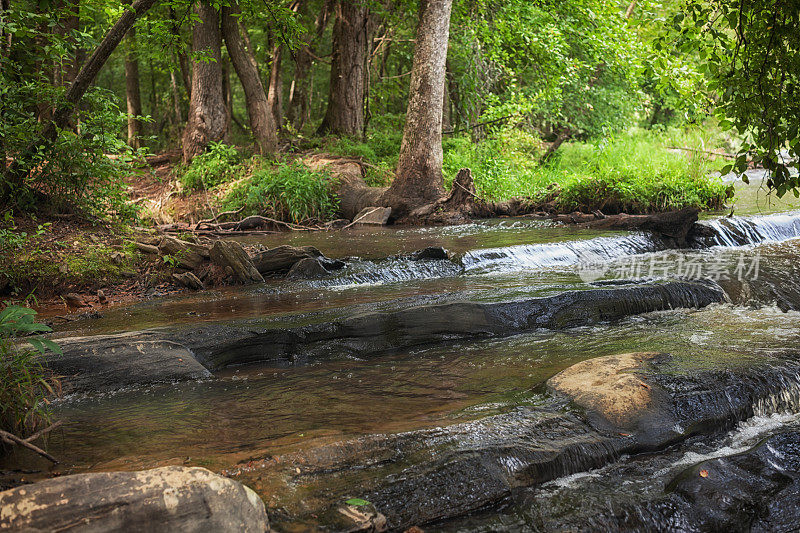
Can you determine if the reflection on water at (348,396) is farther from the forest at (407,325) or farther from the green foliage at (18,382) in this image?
the green foliage at (18,382)

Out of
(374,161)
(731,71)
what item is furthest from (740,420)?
(374,161)

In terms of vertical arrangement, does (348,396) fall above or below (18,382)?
below

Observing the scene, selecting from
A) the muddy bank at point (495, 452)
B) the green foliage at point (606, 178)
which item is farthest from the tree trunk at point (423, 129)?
the muddy bank at point (495, 452)

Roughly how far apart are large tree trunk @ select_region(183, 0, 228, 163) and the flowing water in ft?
27.9

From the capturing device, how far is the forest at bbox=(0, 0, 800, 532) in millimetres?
2914

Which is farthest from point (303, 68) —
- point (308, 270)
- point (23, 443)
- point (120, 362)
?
point (23, 443)

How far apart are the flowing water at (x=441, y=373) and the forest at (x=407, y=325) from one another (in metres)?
0.03

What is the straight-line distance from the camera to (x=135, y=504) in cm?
232

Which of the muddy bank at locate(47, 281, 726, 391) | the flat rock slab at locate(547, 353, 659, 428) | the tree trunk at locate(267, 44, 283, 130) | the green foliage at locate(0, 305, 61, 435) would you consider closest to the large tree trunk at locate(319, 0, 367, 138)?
the tree trunk at locate(267, 44, 283, 130)

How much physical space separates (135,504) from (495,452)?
1643 millimetres

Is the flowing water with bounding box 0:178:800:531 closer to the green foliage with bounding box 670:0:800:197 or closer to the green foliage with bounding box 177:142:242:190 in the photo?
the green foliage with bounding box 670:0:800:197

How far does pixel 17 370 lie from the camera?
11.1 feet

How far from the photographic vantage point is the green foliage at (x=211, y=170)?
15.0m

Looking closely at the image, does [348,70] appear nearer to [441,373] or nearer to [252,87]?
[252,87]
